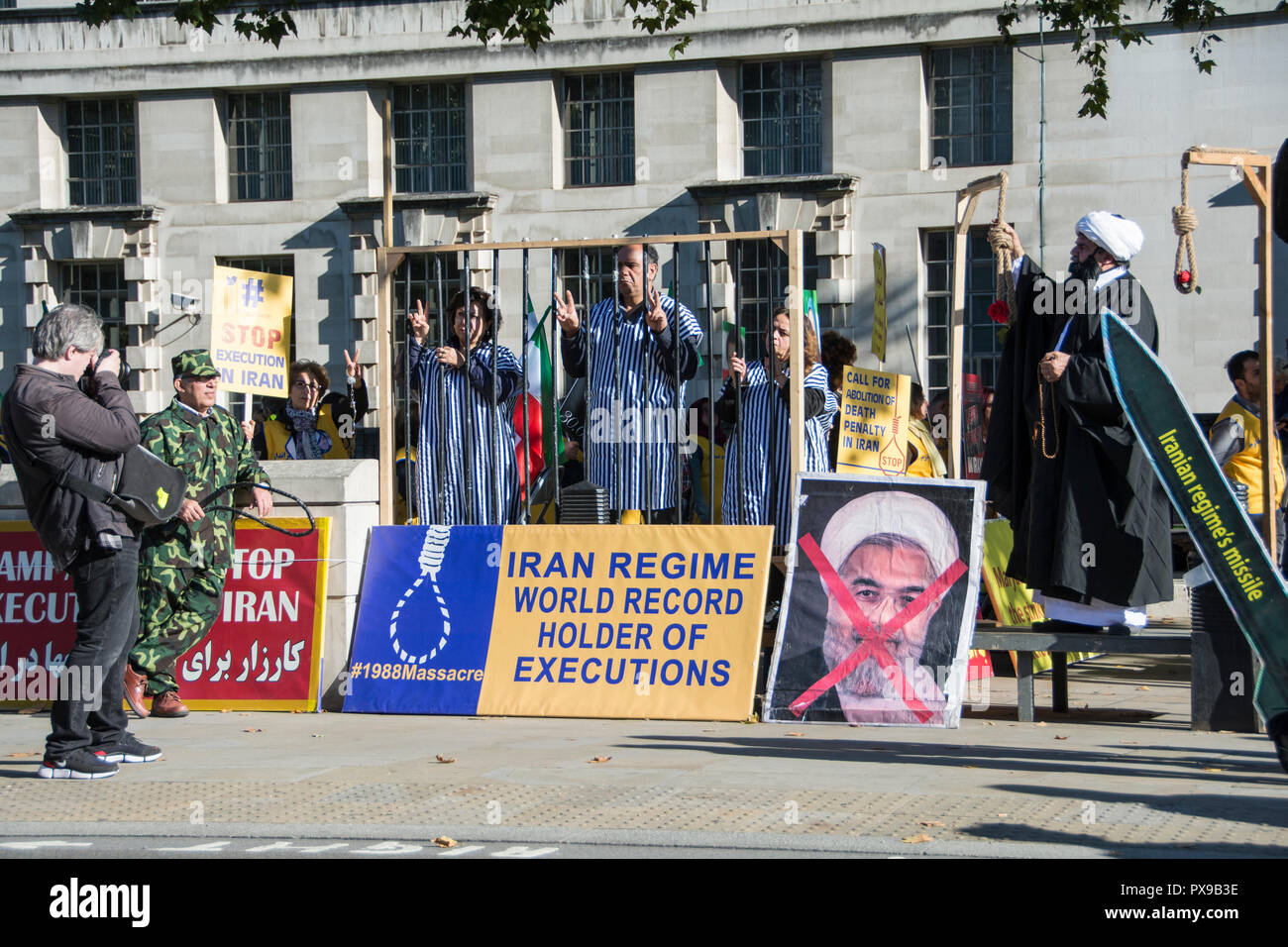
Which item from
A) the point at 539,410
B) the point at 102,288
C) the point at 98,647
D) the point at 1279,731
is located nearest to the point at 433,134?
the point at 102,288

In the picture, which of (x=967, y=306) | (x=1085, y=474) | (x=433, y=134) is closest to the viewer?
(x=1085, y=474)

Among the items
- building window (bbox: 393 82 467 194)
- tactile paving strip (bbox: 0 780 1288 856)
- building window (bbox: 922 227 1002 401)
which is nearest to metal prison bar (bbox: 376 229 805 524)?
tactile paving strip (bbox: 0 780 1288 856)

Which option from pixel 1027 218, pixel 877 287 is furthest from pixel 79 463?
pixel 1027 218

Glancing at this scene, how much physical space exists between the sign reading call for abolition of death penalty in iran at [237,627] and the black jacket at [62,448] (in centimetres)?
192

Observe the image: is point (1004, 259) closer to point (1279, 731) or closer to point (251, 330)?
point (1279, 731)

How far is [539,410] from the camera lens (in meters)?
10.6

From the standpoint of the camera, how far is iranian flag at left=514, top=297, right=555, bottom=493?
32.9 ft

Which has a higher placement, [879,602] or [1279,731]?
[879,602]

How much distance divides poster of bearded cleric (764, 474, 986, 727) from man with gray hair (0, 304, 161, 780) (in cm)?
311

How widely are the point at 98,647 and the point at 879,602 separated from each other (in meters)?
3.67

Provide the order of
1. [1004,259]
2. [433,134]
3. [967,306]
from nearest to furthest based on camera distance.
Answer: [1004,259] → [967,306] → [433,134]

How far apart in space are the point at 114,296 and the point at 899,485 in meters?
22.7

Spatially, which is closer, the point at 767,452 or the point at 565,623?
the point at 565,623

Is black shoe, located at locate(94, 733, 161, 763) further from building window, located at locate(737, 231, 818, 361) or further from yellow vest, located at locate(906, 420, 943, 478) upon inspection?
building window, located at locate(737, 231, 818, 361)
